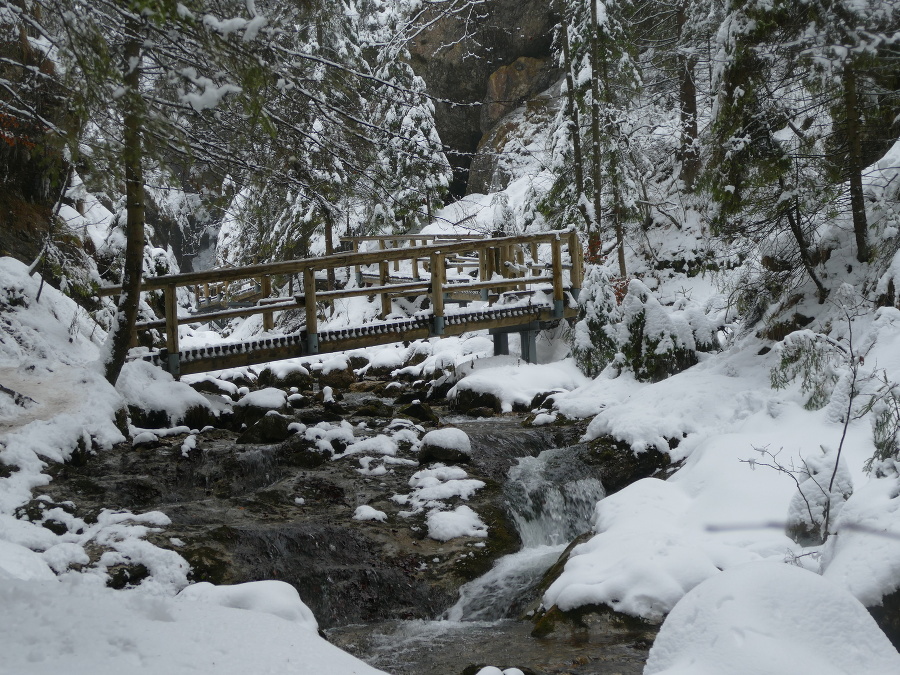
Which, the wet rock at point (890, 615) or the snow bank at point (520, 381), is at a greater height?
the wet rock at point (890, 615)

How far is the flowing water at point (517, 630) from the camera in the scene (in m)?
4.88

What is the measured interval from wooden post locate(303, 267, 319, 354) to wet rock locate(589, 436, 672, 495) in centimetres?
438

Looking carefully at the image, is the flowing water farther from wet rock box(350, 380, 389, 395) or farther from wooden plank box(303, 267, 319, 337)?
wet rock box(350, 380, 389, 395)

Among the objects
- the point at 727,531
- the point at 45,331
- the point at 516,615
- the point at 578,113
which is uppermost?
the point at 578,113

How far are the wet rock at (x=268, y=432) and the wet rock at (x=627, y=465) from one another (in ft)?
12.6

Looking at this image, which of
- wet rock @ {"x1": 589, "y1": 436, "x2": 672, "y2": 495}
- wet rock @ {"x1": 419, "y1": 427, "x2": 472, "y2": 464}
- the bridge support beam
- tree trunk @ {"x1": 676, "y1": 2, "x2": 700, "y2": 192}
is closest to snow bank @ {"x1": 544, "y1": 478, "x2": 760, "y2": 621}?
wet rock @ {"x1": 589, "y1": 436, "x2": 672, "y2": 495}

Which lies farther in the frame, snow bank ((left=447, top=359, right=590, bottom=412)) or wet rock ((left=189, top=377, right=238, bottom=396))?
wet rock ((left=189, top=377, right=238, bottom=396))

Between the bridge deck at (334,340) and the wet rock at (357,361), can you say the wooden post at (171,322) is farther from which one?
the wet rock at (357,361)

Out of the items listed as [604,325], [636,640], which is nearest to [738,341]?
[604,325]

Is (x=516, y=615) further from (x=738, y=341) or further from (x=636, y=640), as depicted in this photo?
(x=738, y=341)

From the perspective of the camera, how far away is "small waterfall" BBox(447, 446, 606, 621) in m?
6.21

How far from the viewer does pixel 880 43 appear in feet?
17.5

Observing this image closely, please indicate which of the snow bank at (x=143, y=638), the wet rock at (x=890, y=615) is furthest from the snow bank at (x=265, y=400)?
the wet rock at (x=890, y=615)

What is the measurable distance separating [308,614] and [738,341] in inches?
282
